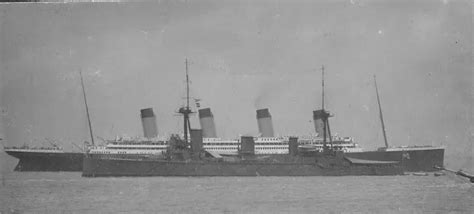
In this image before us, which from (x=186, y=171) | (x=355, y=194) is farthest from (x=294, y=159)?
(x=355, y=194)

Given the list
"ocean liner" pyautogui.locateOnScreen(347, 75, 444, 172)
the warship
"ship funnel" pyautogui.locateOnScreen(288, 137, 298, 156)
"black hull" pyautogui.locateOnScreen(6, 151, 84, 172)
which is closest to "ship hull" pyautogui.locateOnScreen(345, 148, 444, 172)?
"ocean liner" pyautogui.locateOnScreen(347, 75, 444, 172)

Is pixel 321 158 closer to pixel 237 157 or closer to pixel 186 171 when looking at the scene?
pixel 237 157

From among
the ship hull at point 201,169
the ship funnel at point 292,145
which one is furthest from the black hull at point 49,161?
the ship funnel at point 292,145

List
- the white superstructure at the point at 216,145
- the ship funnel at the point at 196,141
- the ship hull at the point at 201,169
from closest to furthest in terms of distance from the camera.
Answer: the ship hull at the point at 201,169, the ship funnel at the point at 196,141, the white superstructure at the point at 216,145

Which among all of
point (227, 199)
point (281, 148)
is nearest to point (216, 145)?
point (281, 148)

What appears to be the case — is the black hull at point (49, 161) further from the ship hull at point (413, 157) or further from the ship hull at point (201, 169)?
the ship hull at point (413, 157)

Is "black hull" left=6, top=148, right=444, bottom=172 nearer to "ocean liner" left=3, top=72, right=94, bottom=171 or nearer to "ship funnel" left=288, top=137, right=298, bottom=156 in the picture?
"ocean liner" left=3, top=72, right=94, bottom=171
